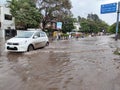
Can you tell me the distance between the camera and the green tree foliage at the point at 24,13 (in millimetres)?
42375

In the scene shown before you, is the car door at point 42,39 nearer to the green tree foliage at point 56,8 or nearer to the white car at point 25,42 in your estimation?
the white car at point 25,42

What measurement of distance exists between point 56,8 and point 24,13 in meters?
8.23

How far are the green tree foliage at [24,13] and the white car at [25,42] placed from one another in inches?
1029

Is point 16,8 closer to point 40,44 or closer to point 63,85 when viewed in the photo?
point 40,44

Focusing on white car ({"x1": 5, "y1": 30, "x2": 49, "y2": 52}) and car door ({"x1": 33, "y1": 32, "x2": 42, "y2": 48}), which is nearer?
white car ({"x1": 5, "y1": 30, "x2": 49, "y2": 52})

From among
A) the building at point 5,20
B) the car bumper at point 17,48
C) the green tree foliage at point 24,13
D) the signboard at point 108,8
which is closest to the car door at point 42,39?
the car bumper at point 17,48

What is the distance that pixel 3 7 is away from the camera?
4409cm

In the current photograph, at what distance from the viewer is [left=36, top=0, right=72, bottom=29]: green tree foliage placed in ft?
156

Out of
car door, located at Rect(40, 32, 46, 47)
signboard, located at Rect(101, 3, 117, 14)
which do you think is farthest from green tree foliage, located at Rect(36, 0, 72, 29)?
car door, located at Rect(40, 32, 46, 47)

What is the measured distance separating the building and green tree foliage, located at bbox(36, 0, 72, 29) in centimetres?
693

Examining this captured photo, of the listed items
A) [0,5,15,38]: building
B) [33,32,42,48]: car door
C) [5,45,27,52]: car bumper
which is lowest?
[5,45,27,52]: car bumper

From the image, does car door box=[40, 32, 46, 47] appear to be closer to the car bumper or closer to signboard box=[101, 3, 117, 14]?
the car bumper

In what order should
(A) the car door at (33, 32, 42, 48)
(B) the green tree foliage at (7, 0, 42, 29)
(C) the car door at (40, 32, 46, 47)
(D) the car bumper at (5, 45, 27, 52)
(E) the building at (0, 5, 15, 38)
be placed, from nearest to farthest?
(D) the car bumper at (5, 45, 27, 52), (A) the car door at (33, 32, 42, 48), (C) the car door at (40, 32, 46, 47), (B) the green tree foliage at (7, 0, 42, 29), (E) the building at (0, 5, 15, 38)

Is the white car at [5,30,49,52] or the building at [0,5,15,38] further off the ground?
the building at [0,5,15,38]
